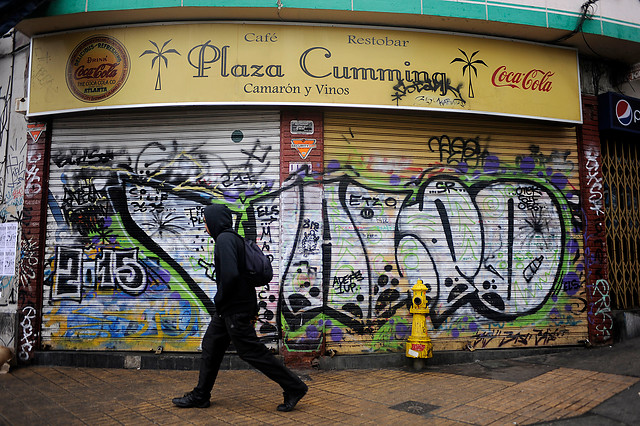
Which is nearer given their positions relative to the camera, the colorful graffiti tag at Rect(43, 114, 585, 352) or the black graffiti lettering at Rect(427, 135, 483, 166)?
the colorful graffiti tag at Rect(43, 114, 585, 352)

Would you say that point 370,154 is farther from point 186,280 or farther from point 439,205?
point 186,280

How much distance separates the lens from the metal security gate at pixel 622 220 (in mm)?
7570

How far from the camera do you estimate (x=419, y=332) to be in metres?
6.14

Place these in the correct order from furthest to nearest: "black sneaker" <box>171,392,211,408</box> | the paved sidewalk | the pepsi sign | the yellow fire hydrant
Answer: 1. the pepsi sign
2. the yellow fire hydrant
3. "black sneaker" <box>171,392,211,408</box>
4. the paved sidewalk

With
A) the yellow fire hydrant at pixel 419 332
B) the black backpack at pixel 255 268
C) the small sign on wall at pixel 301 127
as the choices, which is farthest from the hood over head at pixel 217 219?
the yellow fire hydrant at pixel 419 332

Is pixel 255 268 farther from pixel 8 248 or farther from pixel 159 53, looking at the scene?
pixel 8 248

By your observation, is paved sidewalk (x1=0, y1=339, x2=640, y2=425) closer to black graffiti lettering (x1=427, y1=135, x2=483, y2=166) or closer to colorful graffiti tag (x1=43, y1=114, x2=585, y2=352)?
colorful graffiti tag (x1=43, y1=114, x2=585, y2=352)

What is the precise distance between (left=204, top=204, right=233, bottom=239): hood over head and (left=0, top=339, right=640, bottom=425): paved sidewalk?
5.89 feet

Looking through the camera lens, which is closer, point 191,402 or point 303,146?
point 191,402

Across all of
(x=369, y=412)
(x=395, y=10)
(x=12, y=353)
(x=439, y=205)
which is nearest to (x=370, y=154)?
(x=439, y=205)

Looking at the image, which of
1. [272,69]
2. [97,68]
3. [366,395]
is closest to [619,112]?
[272,69]

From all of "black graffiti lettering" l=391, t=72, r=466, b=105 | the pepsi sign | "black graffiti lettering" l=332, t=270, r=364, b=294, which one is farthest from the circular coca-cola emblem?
the pepsi sign

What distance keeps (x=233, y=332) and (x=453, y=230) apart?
13.1 feet

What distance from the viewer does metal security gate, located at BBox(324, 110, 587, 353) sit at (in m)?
6.62
